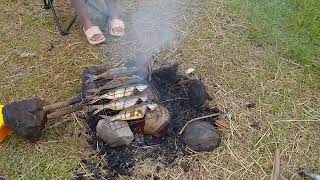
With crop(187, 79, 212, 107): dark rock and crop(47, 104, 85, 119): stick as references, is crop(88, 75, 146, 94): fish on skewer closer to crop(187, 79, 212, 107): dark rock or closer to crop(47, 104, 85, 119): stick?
crop(47, 104, 85, 119): stick

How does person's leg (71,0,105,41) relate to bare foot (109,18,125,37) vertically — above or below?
above

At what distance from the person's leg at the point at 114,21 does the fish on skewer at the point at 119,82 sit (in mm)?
1142

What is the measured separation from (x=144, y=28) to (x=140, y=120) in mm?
1733

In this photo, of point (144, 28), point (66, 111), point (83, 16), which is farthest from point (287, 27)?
point (66, 111)

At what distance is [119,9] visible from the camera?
495 centimetres

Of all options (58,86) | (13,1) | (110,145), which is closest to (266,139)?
(110,145)

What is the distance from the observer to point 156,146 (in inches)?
136

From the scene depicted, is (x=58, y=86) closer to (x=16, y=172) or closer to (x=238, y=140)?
(x=16, y=172)

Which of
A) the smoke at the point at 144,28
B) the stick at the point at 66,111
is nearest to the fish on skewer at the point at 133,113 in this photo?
the stick at the point at 66,111

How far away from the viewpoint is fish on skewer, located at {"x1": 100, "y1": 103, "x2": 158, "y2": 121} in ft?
11.1

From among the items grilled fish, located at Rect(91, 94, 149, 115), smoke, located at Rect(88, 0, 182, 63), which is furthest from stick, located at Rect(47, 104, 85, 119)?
smoke, located at Rect(88, 0, 182, 63)

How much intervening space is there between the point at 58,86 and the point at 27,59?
2.02ft

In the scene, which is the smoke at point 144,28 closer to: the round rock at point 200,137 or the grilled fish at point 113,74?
the grilled fish at point 113,74

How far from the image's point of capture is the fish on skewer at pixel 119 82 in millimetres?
3535
